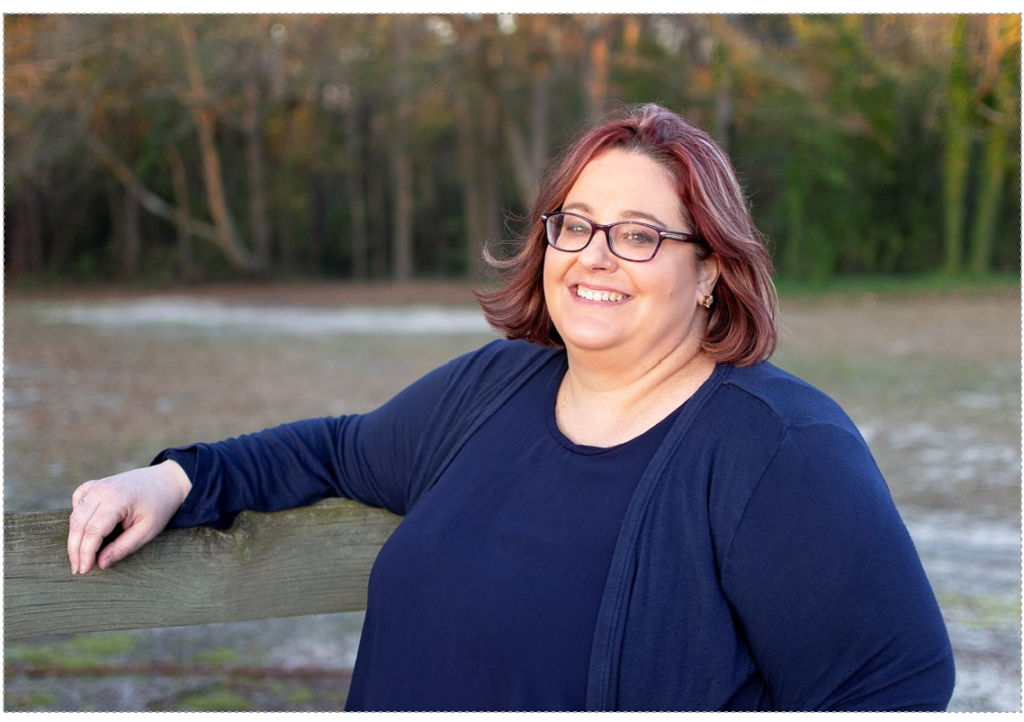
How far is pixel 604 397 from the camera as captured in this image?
2.03 m

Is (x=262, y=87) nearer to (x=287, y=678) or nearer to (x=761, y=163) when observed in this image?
(x=761, y=163)

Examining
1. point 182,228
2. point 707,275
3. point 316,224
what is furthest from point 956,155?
point 707,275

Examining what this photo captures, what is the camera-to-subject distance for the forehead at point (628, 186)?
1961 mm

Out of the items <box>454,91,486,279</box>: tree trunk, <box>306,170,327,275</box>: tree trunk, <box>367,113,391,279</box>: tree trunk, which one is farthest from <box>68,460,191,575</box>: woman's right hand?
<box>306,170,327,275</box>: tree trunk

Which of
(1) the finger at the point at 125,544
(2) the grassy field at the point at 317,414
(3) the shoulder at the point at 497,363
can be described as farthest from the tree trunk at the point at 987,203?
(1) the finger at the point at 125,544

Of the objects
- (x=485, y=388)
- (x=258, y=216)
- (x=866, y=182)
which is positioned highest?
(x=485, y=388)

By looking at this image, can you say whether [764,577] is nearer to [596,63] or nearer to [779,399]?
[779,399]

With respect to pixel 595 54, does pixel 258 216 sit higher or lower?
lower

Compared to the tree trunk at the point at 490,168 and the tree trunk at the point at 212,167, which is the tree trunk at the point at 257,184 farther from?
the tree trunk at the point at 490,168

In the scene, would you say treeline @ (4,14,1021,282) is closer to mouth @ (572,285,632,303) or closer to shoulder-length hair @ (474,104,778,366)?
shoulder-length hair @ (474,104,778,366)

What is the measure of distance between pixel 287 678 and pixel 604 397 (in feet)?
7.67

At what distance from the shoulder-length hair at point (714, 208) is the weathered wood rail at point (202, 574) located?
0.73 meters

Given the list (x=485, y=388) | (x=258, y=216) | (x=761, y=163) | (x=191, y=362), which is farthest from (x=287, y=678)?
(x=258, y=216)

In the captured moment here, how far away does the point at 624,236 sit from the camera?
6.53ft
